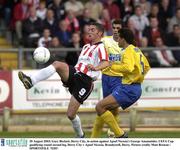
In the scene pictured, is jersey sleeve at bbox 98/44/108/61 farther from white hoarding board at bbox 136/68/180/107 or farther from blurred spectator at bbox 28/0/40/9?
blurred spectator at bbox 28/0/40/9

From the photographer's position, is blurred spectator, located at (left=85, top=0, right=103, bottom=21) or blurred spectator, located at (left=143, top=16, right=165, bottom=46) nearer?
blurred spectator, located at (left=143, top=16, right=165, bottom=46)

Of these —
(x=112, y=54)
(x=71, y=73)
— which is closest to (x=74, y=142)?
(x=71, y=73)

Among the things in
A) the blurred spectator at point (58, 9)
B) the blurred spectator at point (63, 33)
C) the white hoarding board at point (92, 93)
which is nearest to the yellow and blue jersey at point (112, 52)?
the white hoarding board at point (92, 93)

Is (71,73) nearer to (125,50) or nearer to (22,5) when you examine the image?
(125,50)

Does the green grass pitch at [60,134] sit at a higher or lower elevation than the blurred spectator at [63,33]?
lower

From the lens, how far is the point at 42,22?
20.9 m

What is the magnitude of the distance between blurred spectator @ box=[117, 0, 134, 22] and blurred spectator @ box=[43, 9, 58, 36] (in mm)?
1953

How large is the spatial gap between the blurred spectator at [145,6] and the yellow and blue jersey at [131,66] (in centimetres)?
793

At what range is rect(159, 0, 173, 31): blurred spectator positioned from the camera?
2181cm

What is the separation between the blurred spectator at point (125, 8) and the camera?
21836 millimetres

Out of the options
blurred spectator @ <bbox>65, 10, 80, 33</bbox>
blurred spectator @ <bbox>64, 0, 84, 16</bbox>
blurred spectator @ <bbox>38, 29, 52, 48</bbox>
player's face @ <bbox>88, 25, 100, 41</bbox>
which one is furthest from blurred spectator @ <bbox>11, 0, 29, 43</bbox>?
player's face @ <bbox>88, 25, 100, 41</bbox>

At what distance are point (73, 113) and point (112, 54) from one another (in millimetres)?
1633

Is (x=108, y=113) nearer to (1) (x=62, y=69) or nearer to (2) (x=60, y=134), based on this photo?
(1) (x=62, y=69)

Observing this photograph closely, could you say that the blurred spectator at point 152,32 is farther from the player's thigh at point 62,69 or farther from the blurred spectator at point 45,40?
the player's thigh at point 62,69
